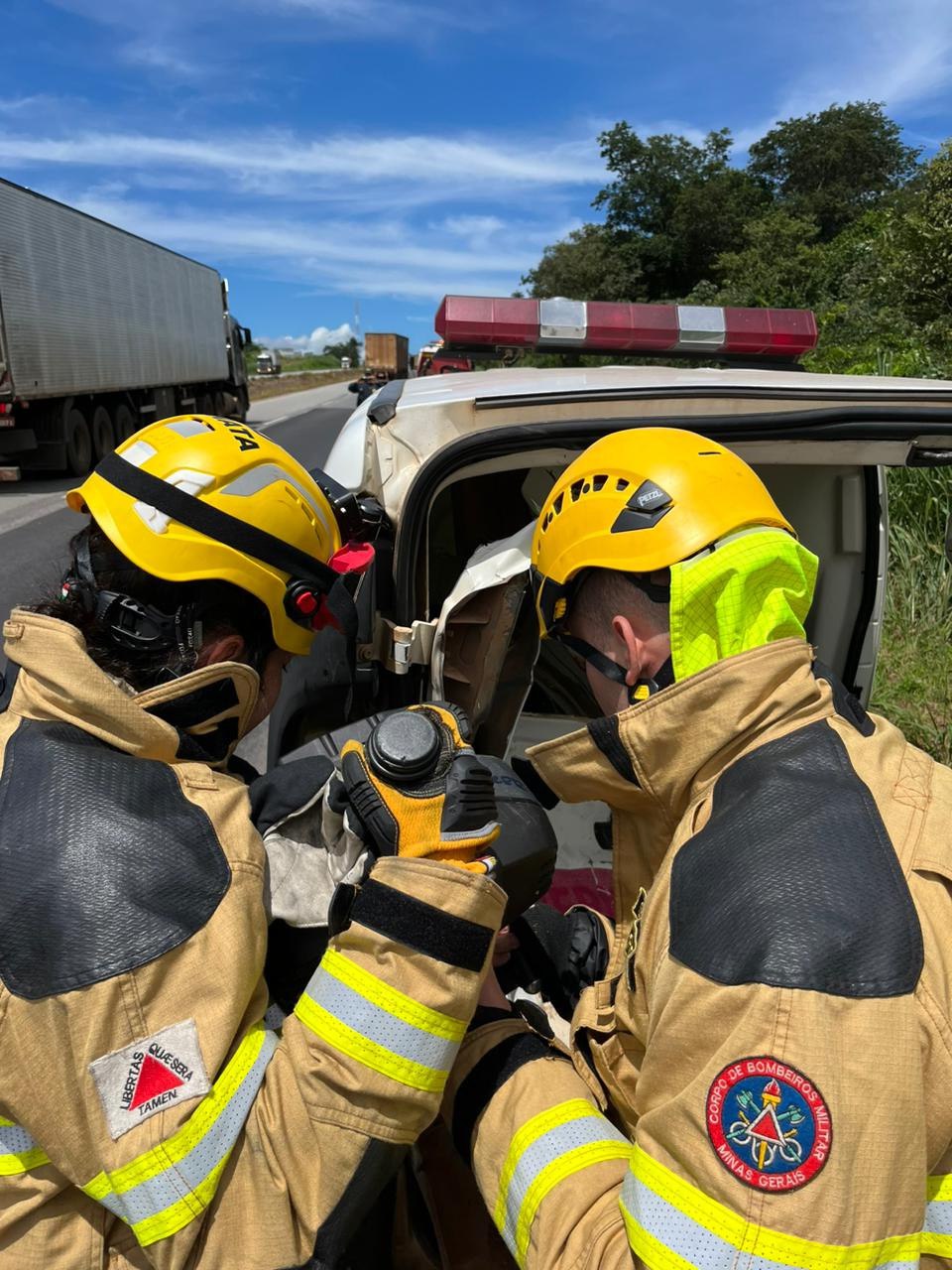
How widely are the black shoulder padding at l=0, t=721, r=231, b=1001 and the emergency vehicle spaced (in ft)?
3.38

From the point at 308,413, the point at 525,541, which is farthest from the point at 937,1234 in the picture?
the point at 308,413

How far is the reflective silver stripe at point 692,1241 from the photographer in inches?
40.4

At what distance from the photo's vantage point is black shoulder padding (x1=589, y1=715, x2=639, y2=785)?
4.92 ft

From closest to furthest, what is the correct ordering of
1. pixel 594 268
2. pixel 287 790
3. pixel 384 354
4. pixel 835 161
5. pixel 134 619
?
pixel 134 619, pixel 287 790, pixel 384 354, pixel 594 268, pixel 835 161

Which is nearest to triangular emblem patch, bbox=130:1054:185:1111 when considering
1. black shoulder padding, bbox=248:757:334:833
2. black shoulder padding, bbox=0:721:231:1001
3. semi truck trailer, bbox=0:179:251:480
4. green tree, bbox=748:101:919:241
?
black shoulder padding, bbox=0:721:231:1001

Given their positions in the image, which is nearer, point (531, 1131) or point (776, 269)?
point (531, 1131)

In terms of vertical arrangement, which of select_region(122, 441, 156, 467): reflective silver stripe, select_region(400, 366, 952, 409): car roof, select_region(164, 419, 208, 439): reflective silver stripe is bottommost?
select_region(122, 441, 156, 467): reflective silver stripe

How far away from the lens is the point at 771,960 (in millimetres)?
1081

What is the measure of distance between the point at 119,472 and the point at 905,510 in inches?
231

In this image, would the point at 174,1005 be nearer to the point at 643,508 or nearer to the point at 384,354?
the point at 643,508

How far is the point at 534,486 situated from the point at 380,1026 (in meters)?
2.36

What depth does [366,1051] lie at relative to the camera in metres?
1.31

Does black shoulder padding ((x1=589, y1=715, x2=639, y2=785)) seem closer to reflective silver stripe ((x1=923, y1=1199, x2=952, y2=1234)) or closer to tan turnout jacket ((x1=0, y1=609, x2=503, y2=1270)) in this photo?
tan turnout jacket ((x1=0, y1=609, x2=503, y2=1270))

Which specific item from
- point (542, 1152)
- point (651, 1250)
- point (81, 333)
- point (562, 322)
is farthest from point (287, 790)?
point (81, 333)
